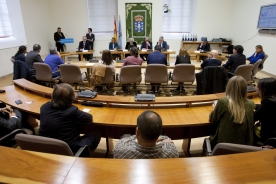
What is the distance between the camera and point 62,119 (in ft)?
5.59

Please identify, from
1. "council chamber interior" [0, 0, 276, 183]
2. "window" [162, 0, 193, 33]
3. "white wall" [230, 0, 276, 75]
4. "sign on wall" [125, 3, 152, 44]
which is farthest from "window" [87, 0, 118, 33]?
"white wall" [230, 0, 276, 75]

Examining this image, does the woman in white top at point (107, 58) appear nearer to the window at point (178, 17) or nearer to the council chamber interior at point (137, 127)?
the council chamber interior at point (137, 127)

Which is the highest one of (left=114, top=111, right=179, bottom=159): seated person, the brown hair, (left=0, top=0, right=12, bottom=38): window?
(left=0, top=0, right=12, bottom=38): window

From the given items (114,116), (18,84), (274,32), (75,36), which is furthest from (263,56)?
(75,36)

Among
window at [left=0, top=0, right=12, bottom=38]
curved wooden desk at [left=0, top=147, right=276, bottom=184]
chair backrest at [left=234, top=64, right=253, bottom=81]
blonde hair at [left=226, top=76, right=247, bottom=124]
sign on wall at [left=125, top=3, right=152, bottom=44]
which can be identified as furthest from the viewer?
sign on wall at [left=125, top=3, right=152, bottom=44]

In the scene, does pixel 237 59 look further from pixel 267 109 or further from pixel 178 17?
pixel 178 17

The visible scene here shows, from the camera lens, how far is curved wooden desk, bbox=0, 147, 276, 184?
97 centimetres

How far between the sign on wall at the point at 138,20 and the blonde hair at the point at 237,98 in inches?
322

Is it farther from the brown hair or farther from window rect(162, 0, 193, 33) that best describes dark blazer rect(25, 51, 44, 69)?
window rect(162, 0, 193, 33)

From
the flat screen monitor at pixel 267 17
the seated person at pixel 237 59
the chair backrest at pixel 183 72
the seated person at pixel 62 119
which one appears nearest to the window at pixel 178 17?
the flat screen monitor at pixel 267 17

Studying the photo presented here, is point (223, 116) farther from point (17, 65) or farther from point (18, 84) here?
point (17, 65)

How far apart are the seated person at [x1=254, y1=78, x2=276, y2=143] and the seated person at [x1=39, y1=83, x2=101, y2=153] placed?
169 cm

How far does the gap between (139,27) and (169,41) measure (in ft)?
5.58

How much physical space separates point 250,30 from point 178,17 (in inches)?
133
